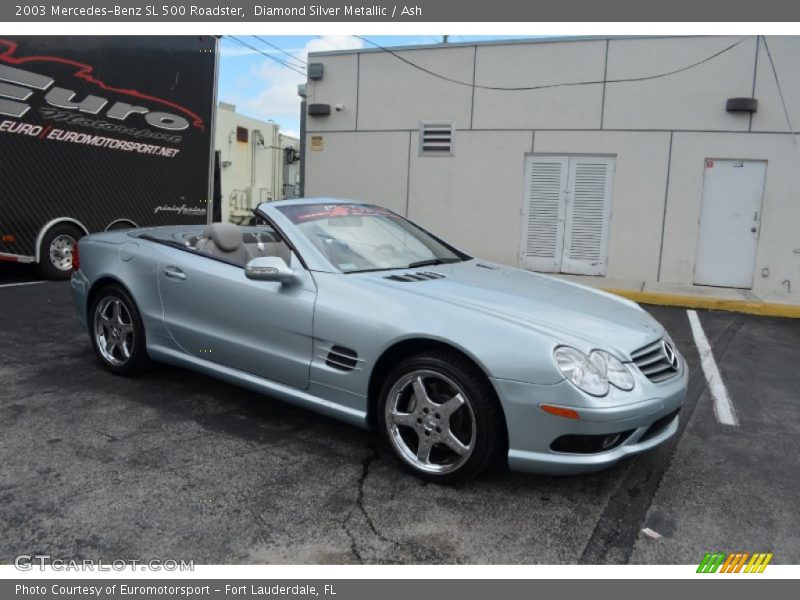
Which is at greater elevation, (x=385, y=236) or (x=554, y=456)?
(x=385, y=236)

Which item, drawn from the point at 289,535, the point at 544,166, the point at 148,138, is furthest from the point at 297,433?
the point at 544,166

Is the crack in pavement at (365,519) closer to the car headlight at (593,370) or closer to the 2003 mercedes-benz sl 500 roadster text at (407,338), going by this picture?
the 2003 mercedes-benz sl 500 roadster text at (407,338)

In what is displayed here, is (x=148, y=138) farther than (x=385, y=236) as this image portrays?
Yes

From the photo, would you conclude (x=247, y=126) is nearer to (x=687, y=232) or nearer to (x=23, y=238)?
(x=23, y=238)

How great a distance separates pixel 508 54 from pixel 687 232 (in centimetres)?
424

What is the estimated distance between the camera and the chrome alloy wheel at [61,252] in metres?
9.61

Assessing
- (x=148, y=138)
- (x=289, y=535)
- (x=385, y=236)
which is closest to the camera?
(x=289, y=535)

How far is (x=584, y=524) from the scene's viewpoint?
304cm

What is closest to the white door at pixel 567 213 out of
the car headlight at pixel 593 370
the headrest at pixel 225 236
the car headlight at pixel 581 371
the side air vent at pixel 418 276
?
the headrest at pixel 225 236

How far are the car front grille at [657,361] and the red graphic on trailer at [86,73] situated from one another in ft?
27.9

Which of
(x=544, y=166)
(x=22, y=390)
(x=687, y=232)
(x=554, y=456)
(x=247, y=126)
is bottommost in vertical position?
(x=22, y=390)

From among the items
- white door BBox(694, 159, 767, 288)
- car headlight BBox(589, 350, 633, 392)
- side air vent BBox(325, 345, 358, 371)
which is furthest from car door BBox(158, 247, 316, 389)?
white door BBox(694, 159, 767, 288)

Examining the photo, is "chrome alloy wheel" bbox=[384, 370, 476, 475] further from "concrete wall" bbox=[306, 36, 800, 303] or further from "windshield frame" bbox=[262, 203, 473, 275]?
"concrete wall" bbox=[306, 36, 800, 303]

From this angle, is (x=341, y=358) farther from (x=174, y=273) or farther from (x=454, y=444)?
(x=174, y=273)
